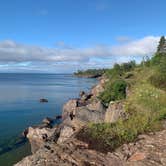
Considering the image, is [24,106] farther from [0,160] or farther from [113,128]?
[113,128]

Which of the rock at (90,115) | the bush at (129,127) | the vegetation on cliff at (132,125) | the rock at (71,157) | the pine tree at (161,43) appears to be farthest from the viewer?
the pine tree at (161,43)

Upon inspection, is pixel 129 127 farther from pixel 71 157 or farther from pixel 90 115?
pixel 90 115

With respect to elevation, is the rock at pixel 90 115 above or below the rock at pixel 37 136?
above

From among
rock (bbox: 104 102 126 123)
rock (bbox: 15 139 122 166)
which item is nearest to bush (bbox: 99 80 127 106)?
rock (bbox: 104 102 126 123)

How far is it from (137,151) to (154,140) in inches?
62.9

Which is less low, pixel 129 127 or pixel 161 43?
pixel 161 43

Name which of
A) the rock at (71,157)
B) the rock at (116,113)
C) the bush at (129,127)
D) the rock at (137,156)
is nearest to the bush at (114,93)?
the rock at (116,113)

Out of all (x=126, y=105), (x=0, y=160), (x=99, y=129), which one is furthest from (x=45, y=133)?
(x=99, y=129)

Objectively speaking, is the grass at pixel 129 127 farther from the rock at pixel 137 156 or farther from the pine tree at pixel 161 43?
the pine tree at pixel 161 43

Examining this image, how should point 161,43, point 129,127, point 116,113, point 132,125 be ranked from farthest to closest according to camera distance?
1. point 161,43
2. point 116,113
3. point 132,125
4. point 129,127

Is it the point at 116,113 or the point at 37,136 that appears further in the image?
the point at 37,136

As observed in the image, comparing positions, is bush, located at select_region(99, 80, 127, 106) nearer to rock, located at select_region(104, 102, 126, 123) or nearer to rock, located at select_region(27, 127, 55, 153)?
rock, located at select_region(27, 127, 55, 153)

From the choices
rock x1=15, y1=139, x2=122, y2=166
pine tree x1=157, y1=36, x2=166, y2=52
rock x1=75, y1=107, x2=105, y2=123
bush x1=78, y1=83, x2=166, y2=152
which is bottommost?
rock x1=75, y1=107, x2=105, y2=123

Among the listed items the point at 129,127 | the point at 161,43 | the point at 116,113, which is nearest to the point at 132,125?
the point at 129,127
